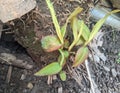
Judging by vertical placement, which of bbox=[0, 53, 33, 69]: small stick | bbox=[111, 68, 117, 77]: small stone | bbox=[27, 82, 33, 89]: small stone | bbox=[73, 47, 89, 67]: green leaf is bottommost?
bbox=[111, 68, 117, 77]: small stone

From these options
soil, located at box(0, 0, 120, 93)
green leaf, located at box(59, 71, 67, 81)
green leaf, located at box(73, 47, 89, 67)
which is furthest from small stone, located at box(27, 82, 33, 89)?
green leaf, located at box(73, 47, 89, 67)

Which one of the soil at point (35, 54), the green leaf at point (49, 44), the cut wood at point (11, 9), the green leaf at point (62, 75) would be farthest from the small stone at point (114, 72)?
the cut wood at point (11, 9)

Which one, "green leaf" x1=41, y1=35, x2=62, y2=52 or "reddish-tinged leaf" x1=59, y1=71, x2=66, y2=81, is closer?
"green leaf" x1=41, y1=35, x2=62, y2=52

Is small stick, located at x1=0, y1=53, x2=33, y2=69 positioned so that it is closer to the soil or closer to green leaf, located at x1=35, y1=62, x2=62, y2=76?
the soil

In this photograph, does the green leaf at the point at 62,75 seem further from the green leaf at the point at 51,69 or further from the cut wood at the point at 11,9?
the cut wood at the point at 11,9

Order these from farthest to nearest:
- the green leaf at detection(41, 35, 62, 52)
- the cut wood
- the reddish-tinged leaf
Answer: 1. the reddish-tinged leaf
2. the green leaf at detection(41, 35, 62, 52)
3. the cut wood

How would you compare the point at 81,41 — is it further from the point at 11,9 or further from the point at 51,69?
the point at 11,9

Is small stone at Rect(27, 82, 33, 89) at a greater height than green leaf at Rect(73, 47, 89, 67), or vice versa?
green leaf at Rect(73, 47, 89, 67)

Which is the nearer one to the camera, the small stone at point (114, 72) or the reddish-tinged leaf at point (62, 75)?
the reddish-tinged leaf at point (62, 75)

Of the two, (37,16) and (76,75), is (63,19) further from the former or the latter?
(76,75)
